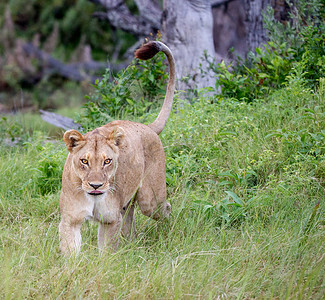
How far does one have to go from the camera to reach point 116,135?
3.12 metres

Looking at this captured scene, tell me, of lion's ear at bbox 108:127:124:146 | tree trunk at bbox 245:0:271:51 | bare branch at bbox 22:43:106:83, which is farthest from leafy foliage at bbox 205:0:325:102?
bare branch at bbox 22:43:106:83

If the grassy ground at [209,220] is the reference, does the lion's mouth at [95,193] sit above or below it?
above

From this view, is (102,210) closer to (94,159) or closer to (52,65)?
Answer: (94,159)

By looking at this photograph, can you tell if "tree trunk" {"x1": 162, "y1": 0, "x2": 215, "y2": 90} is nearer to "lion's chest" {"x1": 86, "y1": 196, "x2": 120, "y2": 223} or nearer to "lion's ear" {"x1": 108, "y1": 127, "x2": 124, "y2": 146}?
"lion's ear" {"x1": 108, "y1": 127, "x2": 124, "y2": 146}

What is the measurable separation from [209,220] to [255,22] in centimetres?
424

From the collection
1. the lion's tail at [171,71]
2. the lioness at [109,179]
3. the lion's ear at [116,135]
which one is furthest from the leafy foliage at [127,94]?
the lion's ear at [116,135]

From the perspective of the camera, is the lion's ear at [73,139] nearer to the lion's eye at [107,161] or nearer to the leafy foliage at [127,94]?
the lion's eye at [107,161]

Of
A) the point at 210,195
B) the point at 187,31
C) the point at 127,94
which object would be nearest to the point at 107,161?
the point at 210,195

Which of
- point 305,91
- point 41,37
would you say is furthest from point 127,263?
point 41,37

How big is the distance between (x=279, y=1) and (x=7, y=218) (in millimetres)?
4885

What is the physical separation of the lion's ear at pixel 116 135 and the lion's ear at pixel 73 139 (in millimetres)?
182

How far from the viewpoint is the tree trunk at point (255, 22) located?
6.95 metres

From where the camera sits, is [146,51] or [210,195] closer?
[146,51]

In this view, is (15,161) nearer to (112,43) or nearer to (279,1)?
(279,1)
